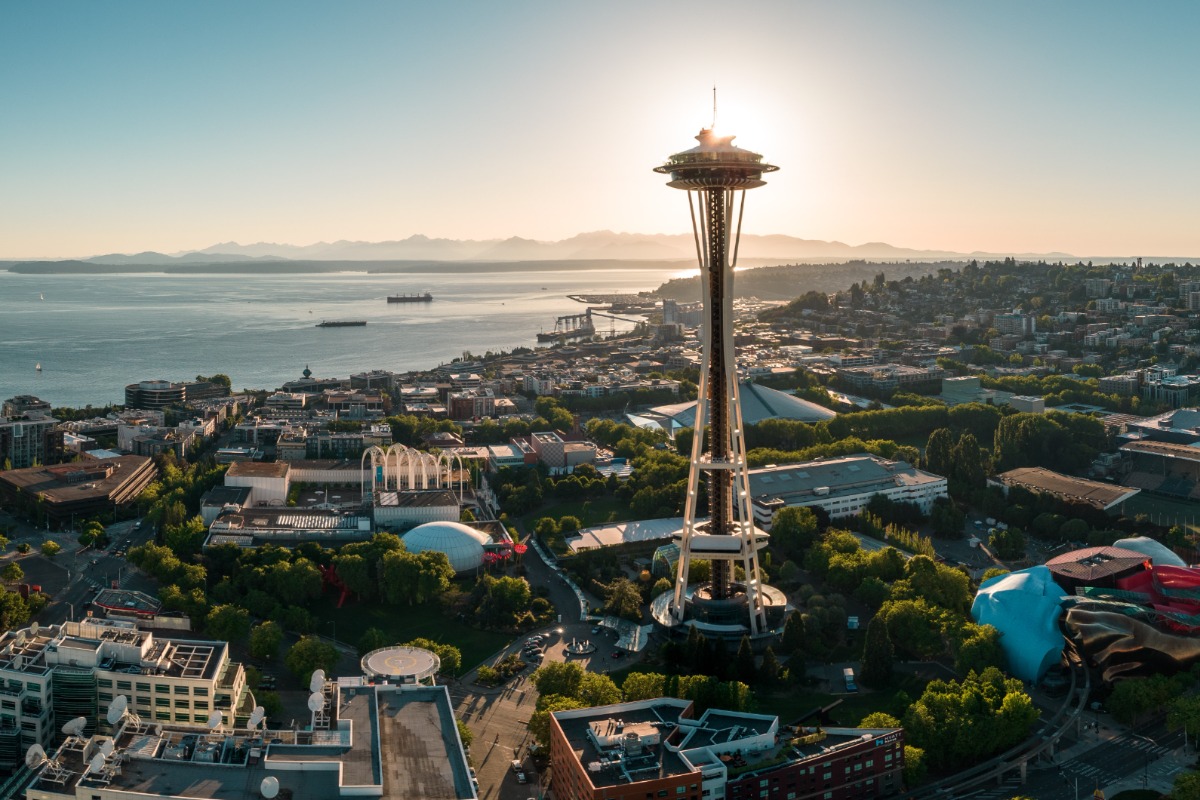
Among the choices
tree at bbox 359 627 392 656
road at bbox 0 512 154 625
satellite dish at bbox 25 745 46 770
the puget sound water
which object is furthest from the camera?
the puget sound water

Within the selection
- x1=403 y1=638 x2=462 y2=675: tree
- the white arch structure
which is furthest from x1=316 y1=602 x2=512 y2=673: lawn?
the white arch structure

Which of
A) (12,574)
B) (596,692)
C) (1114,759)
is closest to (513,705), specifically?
(596,692)

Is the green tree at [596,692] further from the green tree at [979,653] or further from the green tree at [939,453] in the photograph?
the green tree at [939,453]

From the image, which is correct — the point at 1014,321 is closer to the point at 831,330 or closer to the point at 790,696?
the point at 831,330

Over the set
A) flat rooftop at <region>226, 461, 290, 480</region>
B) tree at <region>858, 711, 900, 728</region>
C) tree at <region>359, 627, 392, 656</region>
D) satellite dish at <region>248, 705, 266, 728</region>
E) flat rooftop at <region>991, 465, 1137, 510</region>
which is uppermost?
satellite dish at <region>248, 705, 266, 728</region>

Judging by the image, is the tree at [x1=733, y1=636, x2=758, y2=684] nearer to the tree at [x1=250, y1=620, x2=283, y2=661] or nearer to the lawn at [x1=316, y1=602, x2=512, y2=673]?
the lawn at [x1=316, y1=602, x2=512, y2=673]
